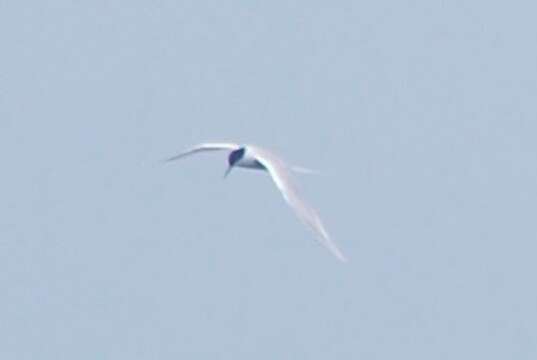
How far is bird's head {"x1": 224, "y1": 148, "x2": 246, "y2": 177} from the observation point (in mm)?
13461

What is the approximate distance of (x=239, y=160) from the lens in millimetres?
13461

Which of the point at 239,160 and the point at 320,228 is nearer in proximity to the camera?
the point at 320,228

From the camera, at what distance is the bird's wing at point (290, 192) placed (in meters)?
11.7

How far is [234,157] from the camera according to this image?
13469mm

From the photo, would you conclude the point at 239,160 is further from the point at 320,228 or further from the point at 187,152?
the point at 320,228

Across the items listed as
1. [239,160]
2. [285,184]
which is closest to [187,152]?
[239,160]

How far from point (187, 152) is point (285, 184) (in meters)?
1.43

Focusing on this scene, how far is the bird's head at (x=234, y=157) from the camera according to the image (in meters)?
13.5

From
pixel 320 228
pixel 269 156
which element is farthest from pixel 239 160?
pixel 320 228

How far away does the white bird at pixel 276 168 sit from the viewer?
11844 mm

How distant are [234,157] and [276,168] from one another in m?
0.68

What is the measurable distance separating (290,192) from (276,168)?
49 cm

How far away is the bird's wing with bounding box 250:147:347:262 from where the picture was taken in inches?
461

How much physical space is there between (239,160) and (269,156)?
26 cm
